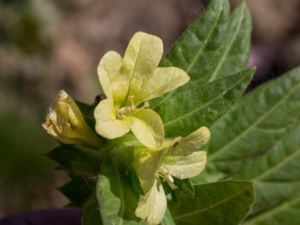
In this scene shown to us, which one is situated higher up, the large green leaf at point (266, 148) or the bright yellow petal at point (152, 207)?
the bright yellow petal at point (152, 207)

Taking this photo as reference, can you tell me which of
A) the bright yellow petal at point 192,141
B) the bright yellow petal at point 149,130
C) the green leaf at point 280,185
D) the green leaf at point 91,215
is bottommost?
the green leaf at point 280,185

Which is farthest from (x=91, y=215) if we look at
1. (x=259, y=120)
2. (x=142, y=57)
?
(x=259, y=120)

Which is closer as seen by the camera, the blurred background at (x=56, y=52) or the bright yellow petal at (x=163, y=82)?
the bright yellow petal at (x=163, y=82)

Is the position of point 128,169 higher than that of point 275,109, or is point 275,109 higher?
point 128,169

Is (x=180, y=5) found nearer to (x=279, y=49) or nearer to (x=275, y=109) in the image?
(x=279, y=49)

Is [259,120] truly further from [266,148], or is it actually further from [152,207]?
[152,207]

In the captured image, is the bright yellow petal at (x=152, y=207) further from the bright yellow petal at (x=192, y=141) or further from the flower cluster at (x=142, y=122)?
the bright yellow petal at (x=192, y=141)

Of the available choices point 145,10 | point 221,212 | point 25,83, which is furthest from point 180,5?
point 221,212

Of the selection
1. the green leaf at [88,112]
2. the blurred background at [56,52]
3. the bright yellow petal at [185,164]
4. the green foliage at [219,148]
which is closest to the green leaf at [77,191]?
the green foliage at [219,148]
